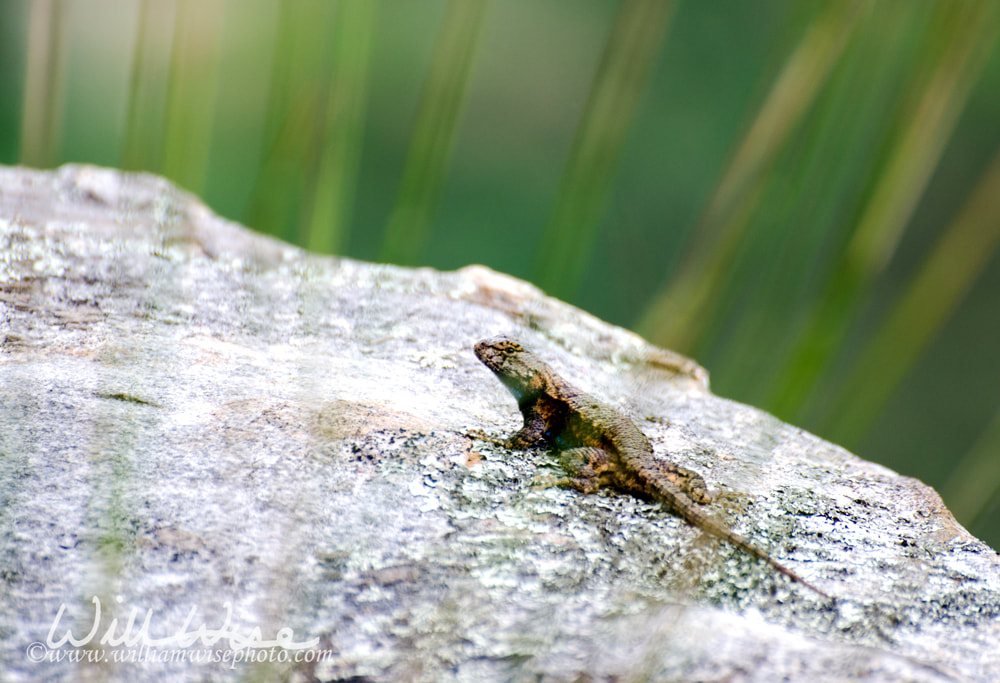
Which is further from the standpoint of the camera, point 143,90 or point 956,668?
point 143,90

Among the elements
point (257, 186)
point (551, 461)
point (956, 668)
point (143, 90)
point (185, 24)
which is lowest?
point (551, 461)

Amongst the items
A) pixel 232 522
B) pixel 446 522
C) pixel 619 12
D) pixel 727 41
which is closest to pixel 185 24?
pixel 619 12

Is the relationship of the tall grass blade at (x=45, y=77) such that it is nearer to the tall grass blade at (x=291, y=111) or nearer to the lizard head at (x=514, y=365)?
the tall grass blade at (x=291, y=111)

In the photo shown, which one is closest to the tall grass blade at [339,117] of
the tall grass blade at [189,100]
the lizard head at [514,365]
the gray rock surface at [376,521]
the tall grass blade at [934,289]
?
the tall grass blade at [189,100]

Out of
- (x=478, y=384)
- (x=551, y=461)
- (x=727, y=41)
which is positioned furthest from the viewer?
(x=727, y=41)

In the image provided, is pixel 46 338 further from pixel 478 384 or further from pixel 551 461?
pixel 551 461

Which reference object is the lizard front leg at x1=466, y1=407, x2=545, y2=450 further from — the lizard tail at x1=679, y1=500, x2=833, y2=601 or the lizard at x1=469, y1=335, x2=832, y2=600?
the lizard tail at x1=679, y1=500, x2=833, y2=601

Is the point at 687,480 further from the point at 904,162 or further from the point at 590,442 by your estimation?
the point at 904,162

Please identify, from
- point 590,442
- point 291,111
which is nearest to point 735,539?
point 590,442
